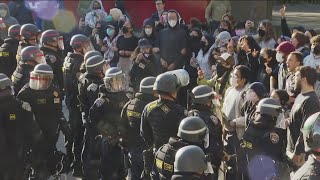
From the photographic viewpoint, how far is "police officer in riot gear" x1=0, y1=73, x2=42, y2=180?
24.4 ft

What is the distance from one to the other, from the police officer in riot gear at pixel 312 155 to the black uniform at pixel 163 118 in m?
1.82

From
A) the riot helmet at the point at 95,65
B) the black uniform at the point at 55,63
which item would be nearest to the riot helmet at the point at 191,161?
the riot helmet at the point at 95,65

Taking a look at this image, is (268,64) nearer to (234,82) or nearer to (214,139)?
(234,82)

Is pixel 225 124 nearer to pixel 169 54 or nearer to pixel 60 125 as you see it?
pixel 60 125

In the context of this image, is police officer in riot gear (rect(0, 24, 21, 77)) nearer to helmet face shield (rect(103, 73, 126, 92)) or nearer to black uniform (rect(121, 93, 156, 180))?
helmet face shield (rect(103, 73, 126, 92))

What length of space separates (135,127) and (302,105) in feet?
6.57

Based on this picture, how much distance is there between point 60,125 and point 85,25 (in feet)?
22.5

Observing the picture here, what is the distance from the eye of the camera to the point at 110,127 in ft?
27.1

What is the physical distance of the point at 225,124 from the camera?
840 centimetres

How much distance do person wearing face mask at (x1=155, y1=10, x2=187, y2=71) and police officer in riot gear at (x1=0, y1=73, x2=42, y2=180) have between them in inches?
211

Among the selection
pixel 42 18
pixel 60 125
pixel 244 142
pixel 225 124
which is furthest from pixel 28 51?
pixel 42 18

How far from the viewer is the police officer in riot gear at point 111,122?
26.7 ft

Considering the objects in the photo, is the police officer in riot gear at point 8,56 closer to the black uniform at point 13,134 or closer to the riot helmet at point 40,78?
the riot helmet at point 40,78

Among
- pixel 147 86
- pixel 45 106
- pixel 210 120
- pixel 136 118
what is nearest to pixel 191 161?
pixel 210 120
